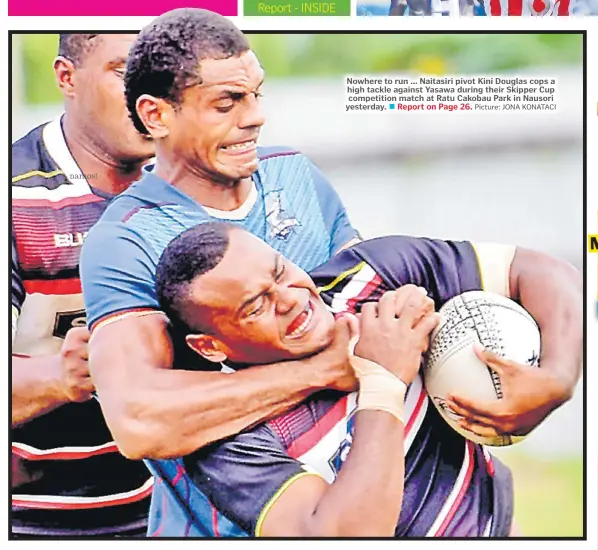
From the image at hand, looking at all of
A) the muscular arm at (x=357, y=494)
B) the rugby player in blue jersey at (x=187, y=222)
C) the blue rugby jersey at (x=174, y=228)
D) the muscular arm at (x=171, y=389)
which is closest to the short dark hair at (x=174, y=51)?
the rugby player in blue jersey at (x=187, y=222)

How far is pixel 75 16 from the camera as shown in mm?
2756

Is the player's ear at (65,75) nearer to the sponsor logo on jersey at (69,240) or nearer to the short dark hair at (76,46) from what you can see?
the short dark hair at (76,46)

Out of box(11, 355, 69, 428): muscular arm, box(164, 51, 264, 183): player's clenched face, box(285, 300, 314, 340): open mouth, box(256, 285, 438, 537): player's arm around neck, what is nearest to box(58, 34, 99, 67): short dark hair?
box(164, 51, 264, 183): player's clenched face

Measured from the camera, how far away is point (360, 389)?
2.67m

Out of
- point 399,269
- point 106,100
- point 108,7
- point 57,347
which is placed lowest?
point 57,347

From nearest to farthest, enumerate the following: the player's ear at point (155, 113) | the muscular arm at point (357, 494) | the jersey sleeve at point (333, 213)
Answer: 1. the muscular arm at point (357, 494)
2. the player's ear at point (155, 113)
3. the jersey sleeve at point (333, 213)


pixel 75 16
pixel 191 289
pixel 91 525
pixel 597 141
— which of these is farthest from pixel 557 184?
pixel 91 525

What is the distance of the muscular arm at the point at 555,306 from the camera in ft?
8.85

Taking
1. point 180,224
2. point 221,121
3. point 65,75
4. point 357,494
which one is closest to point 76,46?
point 65,75

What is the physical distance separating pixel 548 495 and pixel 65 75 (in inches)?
71.5

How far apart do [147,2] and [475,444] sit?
5.06 ft

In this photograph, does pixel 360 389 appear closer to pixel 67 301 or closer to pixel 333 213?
pixel 333 213

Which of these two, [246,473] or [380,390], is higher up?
[380,390]

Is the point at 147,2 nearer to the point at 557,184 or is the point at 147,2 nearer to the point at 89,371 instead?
the point at 89,371
